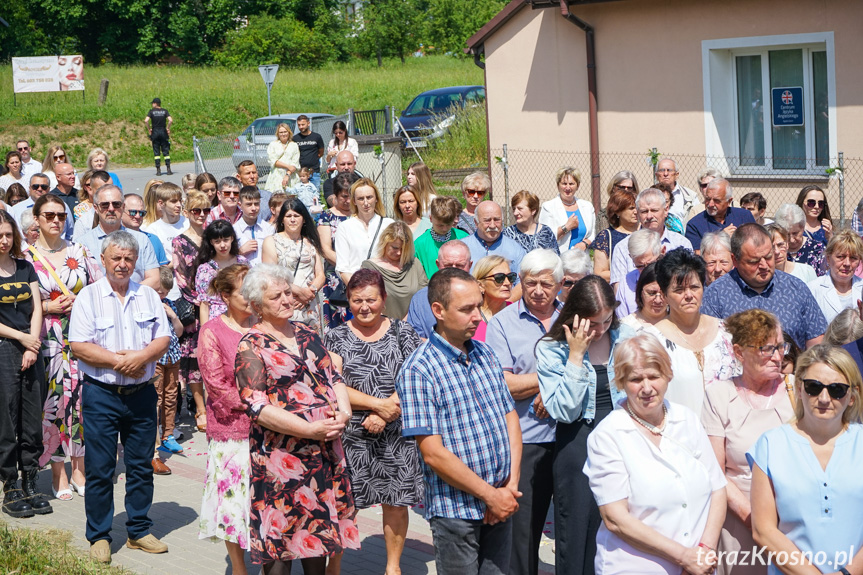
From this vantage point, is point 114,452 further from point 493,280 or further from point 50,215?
point 493,280

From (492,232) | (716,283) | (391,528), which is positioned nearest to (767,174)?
(492,232)

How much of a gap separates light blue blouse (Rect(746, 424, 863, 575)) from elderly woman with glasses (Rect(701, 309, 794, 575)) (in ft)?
1.40

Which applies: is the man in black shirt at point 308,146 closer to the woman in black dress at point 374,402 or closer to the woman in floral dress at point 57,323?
the woman in floral dress at point 57,323

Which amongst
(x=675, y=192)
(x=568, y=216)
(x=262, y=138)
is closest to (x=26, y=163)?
(x=262, y=138)

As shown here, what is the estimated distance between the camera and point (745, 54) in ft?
49.3

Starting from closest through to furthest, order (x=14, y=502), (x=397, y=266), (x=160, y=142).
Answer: (x=14, y=502) → (x=397, y=266) → (x=160, y=142)

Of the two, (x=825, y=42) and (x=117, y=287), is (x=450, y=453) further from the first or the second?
(x=825, y=42)

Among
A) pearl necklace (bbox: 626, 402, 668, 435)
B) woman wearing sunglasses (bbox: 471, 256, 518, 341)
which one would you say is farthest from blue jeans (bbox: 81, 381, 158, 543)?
pearl necklace (bbox: 626, 402, 668, 435)

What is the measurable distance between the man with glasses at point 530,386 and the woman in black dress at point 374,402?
703 millimetres

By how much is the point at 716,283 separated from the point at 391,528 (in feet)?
8.73

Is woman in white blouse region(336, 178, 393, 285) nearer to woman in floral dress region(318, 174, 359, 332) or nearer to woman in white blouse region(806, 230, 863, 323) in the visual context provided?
woman in floral dress region(318, 174, 359, 332)

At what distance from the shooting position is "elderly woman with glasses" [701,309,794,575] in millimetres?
4730

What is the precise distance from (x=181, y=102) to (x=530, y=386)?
120ft

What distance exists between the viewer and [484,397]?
485 centimetres
